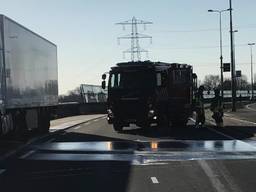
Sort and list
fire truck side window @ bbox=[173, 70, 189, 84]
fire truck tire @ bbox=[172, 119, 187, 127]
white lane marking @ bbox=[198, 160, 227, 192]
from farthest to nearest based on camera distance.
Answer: fire truck tire @ bbox=[172, 119, 187, 127]
fire truck side window @ bbox=[173, 70, 189, 84]
white lane marking @ bbox=[198, 160, 227, 192]

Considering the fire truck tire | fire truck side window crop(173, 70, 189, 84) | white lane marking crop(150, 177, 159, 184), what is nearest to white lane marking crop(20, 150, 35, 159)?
white lane marking crop(150, 177, 159, 184)

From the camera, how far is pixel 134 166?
566 inches

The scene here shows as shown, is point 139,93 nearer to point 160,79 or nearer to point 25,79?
point 160,79

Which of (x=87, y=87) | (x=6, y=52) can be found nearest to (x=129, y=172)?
(x=6, y=52)

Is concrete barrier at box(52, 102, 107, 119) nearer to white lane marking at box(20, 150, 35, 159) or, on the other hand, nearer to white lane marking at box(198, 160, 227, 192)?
white lane marking at box(20, 150, 35, 159)

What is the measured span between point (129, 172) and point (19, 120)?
39.5ft

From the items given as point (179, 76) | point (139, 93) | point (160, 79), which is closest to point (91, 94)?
point (179, 76)

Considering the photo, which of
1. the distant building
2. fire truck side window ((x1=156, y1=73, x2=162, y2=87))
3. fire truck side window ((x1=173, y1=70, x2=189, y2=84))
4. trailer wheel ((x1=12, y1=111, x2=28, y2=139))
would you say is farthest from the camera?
the distant building

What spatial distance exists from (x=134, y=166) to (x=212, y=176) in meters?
2.37

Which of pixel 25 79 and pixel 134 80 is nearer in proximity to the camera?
pixel 25 79

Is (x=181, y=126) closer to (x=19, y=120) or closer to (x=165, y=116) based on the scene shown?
(x=165, y=116)

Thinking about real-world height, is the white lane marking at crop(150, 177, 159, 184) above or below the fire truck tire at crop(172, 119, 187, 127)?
above

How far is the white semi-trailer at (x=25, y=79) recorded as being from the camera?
2042 centimetres

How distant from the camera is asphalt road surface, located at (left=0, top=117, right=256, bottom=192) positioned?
11.6 meters
